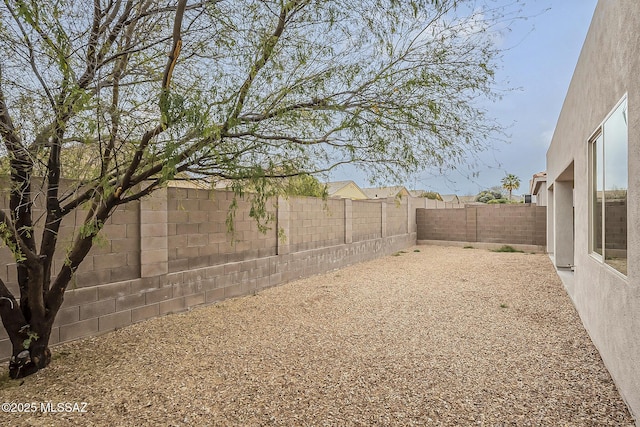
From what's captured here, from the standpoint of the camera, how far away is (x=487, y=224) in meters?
13.5

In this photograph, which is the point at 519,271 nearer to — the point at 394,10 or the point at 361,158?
the point at 361,158

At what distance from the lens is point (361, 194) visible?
88.2 feet

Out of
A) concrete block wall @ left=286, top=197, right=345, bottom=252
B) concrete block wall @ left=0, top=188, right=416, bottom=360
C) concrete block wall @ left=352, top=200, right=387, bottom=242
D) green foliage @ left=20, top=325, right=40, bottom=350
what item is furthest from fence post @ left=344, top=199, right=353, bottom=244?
green foliage @ left=20, top=325, right=40, bottom=350

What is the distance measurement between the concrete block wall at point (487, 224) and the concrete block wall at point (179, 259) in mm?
7902

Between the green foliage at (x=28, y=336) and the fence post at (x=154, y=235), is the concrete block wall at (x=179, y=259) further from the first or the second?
the green foliage at (x=28, y=336)

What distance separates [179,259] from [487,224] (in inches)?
476

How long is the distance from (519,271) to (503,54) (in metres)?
6.78

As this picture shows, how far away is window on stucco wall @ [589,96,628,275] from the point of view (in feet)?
9.20

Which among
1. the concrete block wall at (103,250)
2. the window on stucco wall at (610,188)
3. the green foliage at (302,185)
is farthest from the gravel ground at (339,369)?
the green foliage at (302,185)

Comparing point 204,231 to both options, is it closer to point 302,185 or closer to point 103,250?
point 103,250

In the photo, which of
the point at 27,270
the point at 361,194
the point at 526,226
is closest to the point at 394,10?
the point at 27,270

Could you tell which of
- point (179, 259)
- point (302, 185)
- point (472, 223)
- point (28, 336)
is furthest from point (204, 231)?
point (472, 223)

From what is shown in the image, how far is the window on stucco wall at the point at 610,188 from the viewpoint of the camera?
2803mm

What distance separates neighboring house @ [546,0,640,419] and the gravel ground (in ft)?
1.20
